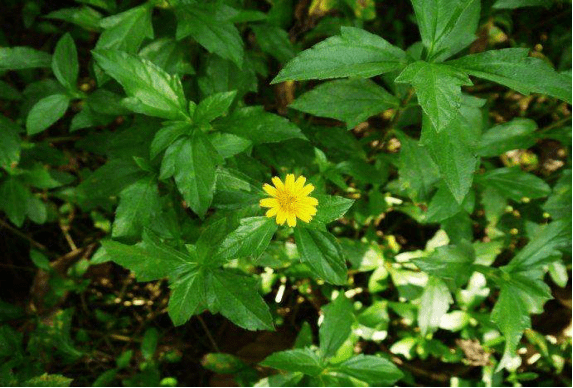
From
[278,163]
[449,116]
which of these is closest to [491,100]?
[278,163]

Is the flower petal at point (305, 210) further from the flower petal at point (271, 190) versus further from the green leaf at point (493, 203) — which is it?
the green leaf at point (493, 203)

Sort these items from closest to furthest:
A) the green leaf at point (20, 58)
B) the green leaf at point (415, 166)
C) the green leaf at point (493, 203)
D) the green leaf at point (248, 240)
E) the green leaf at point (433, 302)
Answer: the green leaf at point (248, 240)
the green leaf at point (415, 166)
the green leaf at point (20, 58)
the green leaf at point (433, 302)
the green leaf at point (493, 203)

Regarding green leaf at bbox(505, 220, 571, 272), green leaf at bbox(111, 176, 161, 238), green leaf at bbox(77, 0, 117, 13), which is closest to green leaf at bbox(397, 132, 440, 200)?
green leaf at bbox(505, 220, 571, 272)

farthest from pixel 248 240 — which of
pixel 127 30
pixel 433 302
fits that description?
pixel 433 302

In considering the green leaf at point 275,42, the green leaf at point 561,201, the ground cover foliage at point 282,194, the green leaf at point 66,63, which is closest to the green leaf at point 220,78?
the ground cover foliage at point 282,194

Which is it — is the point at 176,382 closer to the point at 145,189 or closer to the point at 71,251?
the point at 71,251

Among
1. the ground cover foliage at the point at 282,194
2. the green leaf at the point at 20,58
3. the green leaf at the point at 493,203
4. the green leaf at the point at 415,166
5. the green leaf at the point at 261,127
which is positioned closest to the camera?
the ground cover foliage at the point at 282,194

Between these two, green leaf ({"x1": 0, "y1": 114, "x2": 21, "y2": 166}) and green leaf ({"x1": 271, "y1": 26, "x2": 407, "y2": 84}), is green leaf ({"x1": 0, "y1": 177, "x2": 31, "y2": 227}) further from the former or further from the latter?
green leaf ({"x1": 271, "y1": 26, "x2": 407, "y2": 84})

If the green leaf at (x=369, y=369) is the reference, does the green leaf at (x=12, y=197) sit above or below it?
above
